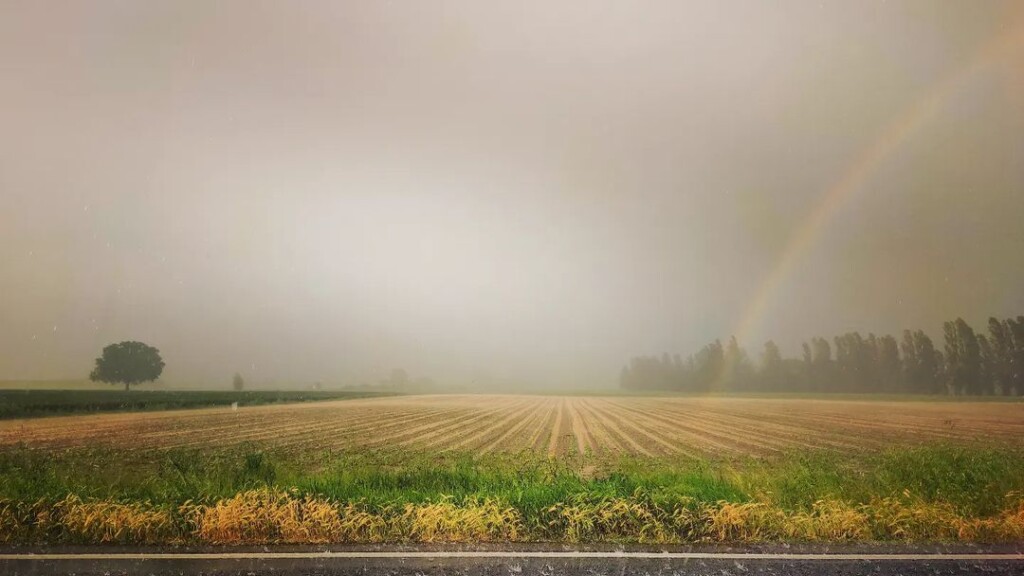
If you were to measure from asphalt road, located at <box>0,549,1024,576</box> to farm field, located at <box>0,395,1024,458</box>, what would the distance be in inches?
79.0

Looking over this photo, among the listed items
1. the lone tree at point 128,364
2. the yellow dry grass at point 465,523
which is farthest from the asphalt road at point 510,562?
the lone tree at point 128,364

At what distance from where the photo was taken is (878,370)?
923cm

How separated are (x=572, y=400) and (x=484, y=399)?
1.58 meters

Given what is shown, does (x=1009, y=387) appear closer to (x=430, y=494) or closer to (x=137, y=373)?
(x=430, y=494)

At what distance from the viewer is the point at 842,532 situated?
6148mm

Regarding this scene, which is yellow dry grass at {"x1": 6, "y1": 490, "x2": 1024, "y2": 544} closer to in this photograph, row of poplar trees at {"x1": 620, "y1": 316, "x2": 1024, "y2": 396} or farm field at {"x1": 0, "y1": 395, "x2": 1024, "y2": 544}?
farm field at {"x1": 0, "y1": 395, "x2": 1024, "y2": 544}

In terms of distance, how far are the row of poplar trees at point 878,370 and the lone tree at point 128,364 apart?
8165mm

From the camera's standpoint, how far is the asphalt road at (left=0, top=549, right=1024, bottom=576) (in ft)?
17.4

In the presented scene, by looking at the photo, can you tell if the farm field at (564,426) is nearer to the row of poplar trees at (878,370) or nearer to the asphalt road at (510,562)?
the row of poplar trees at (878,370)

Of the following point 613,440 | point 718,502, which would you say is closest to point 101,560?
point 613,440

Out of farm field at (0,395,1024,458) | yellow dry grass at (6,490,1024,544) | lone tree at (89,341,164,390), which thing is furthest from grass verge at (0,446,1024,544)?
lone tree at (89,341,164,390)

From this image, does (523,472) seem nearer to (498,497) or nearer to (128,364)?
(498,497)

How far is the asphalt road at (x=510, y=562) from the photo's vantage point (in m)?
5.29

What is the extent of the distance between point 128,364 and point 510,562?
7494 mm
